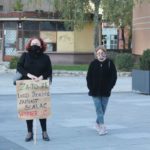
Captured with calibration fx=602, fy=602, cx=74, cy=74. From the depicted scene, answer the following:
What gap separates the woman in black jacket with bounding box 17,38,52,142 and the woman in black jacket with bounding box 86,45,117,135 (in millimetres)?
1073

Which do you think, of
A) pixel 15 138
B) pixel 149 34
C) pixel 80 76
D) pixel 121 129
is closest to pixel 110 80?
pixel 121 129

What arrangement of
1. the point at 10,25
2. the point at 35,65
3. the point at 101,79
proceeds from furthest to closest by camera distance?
1. the point at 10,25
2. the point at 101,79
3. the point at 35,65

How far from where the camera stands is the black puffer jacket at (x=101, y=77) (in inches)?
439

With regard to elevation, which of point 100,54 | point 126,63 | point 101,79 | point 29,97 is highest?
point 100,54

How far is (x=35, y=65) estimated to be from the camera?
10.4 metres

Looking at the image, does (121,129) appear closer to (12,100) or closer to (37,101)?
(37,101)

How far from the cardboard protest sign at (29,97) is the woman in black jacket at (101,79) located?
1.30 metres

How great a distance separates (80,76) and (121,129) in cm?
1922

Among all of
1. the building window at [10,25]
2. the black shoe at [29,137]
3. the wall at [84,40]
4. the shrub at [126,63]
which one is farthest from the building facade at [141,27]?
the black shoe at [29,137]

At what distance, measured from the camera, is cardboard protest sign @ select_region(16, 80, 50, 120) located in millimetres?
10133

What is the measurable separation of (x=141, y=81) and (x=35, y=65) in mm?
10221

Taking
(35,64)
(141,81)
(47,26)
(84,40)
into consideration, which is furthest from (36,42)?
(84,40)

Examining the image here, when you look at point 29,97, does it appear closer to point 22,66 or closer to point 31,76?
point 31,76

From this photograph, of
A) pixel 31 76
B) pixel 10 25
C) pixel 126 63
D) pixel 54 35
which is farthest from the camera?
pixel 10 25
